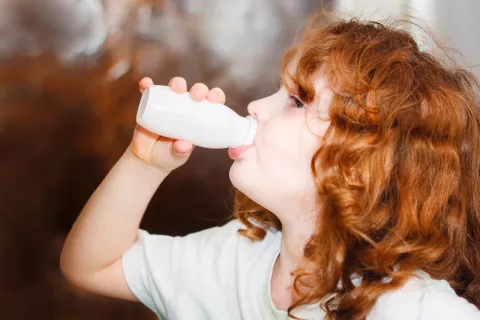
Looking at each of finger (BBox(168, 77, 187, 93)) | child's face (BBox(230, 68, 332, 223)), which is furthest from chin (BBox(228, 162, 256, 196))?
finger (BBox(168, 77, 187, 93))

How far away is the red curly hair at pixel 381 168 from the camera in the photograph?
702mm

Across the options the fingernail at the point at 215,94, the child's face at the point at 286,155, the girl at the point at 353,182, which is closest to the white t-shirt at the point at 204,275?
the girl at the point at 353,182

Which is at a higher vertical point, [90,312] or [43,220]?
[43,220]

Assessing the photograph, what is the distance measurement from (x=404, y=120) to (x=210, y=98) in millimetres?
224

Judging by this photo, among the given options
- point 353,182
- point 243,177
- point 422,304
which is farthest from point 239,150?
point 422,304

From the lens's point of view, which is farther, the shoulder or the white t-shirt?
the white t-shirt

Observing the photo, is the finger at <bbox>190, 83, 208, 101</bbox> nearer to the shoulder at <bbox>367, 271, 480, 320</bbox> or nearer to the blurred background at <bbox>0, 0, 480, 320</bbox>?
the blurred background at <bbox>0, 0, 480, 320</bbox>

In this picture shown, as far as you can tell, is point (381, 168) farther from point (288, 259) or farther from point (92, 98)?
point (92, 98)

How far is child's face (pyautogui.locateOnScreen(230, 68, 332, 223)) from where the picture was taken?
2.35 feet

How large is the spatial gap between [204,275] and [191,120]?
0.82 ft

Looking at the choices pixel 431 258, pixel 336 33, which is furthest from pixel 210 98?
pixel 431 258

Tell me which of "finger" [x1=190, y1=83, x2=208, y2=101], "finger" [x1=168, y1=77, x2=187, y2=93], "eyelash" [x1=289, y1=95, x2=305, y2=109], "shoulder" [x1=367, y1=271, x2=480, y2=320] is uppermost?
"finger" [x1=168, y1=77, x2=187, y2=93]

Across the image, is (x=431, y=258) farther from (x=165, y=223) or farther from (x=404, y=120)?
(x=165, y=223)

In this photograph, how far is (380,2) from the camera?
108 cm
